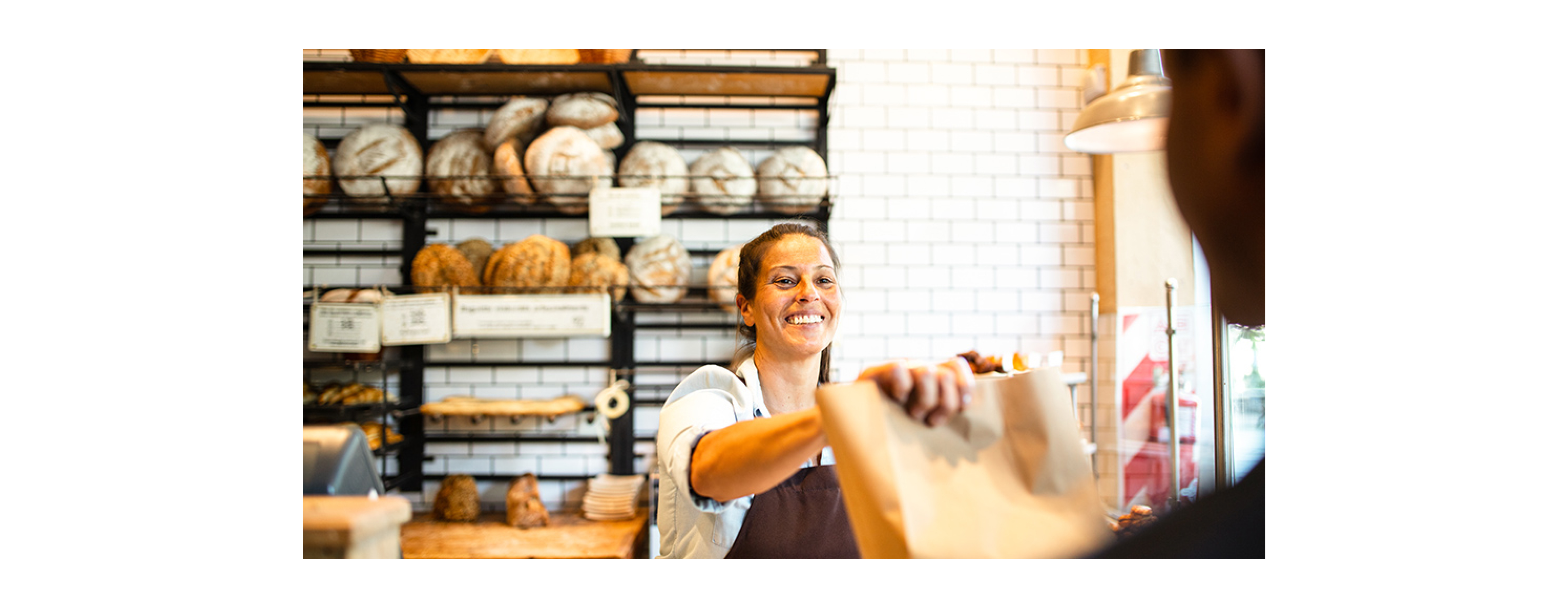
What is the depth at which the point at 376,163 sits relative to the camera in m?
2.31

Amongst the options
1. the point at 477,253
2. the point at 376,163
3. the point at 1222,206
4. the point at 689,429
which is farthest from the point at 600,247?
the point at 1222,206

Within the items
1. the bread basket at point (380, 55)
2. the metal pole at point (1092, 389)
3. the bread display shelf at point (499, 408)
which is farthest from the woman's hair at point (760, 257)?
the metal pole at point (1092, 389)

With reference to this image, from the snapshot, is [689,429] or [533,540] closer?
[689,429]

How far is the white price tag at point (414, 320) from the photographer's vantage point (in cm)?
228

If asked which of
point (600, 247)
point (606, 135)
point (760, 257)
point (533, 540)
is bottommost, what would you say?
point (533, 540)

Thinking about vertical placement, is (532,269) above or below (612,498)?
above

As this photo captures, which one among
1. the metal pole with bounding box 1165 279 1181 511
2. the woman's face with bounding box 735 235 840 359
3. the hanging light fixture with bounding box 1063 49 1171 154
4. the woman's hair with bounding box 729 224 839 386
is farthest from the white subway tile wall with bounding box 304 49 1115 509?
the woman's face with bounding box 735 235 840 359

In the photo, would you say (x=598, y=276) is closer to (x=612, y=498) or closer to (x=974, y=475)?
(x=612, y=498)

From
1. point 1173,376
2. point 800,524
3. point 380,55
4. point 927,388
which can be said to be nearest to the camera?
point 927,388

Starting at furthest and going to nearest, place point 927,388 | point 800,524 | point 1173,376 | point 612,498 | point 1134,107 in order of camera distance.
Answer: point 612,498, point 1173,376, point 1134,107, point 800,524, point 927,388

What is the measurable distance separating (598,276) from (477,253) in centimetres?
45
